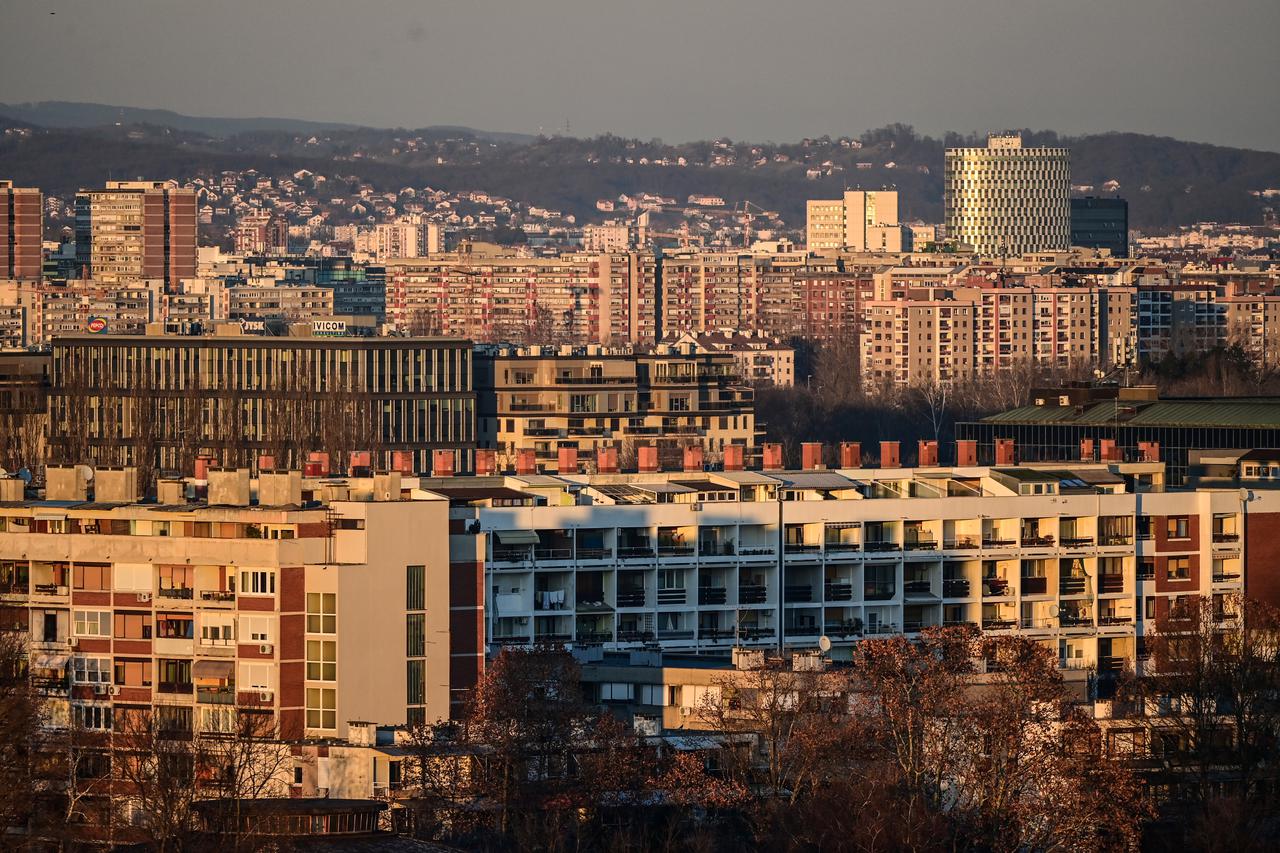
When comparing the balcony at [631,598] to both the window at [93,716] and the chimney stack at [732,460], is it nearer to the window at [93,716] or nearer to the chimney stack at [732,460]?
the chimney stack at [732,460]

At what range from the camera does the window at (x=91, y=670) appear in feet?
139

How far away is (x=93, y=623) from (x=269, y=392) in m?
66.7

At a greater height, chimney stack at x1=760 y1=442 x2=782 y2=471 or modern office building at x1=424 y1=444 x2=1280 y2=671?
chimney stack at x1=760 y1=442 x2=782 y2=471

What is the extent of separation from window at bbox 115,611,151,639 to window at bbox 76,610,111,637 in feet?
0.38

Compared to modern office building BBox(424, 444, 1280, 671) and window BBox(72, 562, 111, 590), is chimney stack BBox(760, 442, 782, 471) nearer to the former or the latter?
modern office building BBox(424, 444, 1280, 671)

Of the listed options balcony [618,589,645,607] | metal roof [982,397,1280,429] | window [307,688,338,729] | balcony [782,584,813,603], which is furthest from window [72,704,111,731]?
metal roof [982,397,1280,429]

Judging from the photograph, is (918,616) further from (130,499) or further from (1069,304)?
(1069,304)

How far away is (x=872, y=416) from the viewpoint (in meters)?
138

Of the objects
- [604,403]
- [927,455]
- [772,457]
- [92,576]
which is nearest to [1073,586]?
[927,455]

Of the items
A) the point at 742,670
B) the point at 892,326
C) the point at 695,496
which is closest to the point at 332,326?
the point at 892,326

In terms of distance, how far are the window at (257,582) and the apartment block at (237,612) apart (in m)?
0.02

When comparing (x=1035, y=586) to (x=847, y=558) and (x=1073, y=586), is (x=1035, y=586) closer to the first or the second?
(x=1073, y=586)

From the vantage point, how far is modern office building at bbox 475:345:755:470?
115m

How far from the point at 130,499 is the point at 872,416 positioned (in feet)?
307
